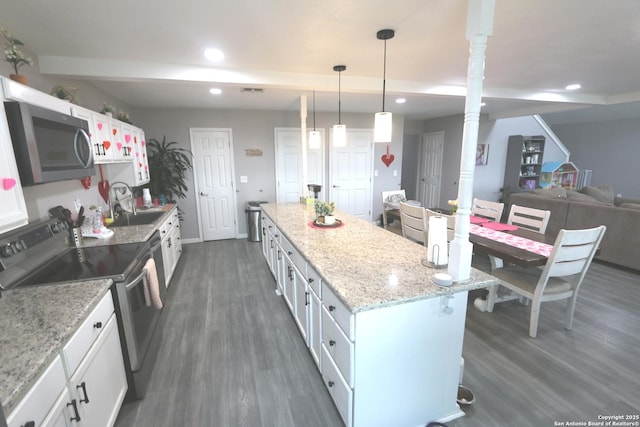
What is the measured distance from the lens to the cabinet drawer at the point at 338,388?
153cm

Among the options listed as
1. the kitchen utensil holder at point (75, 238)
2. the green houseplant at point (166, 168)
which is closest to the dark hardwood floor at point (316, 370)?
the kitchen utensil holder at point (75, 238)

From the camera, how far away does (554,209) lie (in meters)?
4.64

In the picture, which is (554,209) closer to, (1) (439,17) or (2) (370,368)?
(1) (439,17)

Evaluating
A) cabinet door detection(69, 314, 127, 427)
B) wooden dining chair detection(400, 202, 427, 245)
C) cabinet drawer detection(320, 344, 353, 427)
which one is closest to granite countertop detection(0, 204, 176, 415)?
cabinet door detection(69, 314, 127, 427)

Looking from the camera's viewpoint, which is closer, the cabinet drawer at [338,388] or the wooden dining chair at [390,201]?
the cabinet drawer at [338,388]

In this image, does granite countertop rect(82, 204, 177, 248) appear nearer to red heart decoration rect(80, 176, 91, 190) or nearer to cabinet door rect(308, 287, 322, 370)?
red heart decoration rect(80, 176, 91, 190)

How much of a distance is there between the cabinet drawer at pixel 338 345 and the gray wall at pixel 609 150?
375 inches

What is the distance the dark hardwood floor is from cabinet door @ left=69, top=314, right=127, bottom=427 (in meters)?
0.25

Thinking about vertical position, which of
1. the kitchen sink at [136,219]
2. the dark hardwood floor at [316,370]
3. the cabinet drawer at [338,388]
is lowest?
the dark hardwood floor at [316,370]

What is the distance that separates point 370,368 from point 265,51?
2605 mm

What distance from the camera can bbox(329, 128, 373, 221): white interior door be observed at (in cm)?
616

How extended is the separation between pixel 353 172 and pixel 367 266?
462cm

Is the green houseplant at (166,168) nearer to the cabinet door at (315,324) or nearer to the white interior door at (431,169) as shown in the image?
the cabinet door at (315,324)

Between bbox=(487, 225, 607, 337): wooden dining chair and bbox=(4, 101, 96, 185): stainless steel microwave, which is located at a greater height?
bbox=(4, 101, 96, 185): stainless steel microwave
